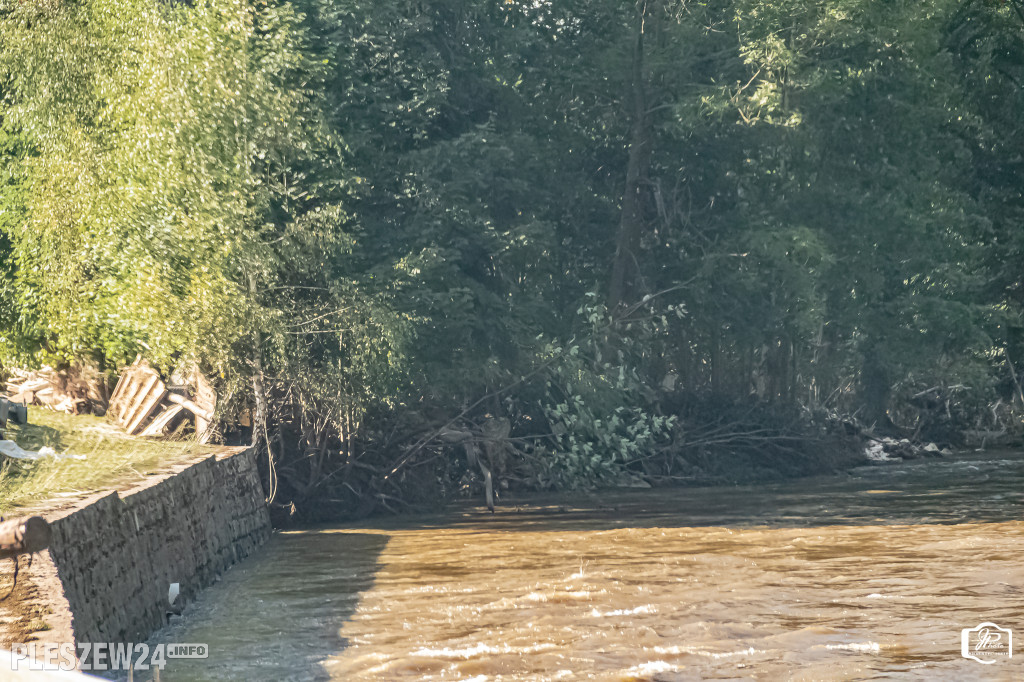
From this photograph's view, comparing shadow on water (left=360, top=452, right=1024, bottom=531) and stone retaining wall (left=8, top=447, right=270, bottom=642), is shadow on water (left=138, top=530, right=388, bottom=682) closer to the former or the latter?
stone retaining wall (left=8, top=447, right=270, bottom=642)

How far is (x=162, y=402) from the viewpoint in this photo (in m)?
22.5

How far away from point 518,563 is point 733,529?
15.4 feet

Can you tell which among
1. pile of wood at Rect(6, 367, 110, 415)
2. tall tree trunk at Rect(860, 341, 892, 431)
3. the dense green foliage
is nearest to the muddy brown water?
the dense green foliage

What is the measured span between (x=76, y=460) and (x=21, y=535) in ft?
23.6

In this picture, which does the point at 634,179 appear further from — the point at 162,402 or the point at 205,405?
the point at 162,402

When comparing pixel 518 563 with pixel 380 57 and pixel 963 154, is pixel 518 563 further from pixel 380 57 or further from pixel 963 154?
pixel 963 154

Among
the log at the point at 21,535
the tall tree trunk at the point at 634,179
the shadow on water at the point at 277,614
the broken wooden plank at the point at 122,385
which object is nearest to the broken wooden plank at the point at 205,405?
the broken wooden plank at the point at 122,385

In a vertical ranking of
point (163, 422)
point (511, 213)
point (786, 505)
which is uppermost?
point (511, 213)

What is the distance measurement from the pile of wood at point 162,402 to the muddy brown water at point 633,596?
8.89 feet

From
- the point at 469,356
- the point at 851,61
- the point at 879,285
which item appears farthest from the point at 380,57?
the point at 879,285

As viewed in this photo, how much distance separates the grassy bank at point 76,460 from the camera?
13368 mm

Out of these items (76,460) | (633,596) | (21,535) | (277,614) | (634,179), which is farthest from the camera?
(634,179)

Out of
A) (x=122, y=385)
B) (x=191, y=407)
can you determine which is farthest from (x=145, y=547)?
(x=122, y=385)

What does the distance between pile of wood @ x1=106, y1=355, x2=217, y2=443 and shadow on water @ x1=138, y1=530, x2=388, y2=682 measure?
117 inches
